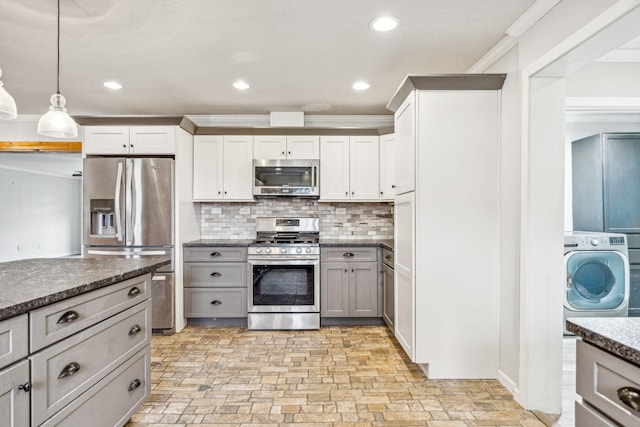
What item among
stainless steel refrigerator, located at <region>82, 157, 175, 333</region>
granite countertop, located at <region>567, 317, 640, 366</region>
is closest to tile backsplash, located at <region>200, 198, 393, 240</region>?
stainless steel refrigerator, located at <region>82, 157, 175, 333</region>

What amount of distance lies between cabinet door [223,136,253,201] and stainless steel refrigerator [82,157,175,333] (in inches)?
25.3

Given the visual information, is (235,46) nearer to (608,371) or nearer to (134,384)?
(134,384)

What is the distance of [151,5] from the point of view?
1.96m

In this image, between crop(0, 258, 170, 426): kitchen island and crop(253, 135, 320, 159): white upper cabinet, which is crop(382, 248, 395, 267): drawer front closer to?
crop(253, 135, 320, 159): white upper cabinet

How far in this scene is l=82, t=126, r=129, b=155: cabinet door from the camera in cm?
354

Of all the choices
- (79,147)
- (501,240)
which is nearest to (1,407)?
(501,240)

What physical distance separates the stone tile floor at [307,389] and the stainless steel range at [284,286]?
0.32 m

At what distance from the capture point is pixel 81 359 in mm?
1472

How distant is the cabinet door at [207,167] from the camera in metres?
3.90

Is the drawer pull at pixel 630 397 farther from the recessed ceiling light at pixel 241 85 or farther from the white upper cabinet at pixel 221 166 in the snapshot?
the white upper cabinet at pixel 221 166

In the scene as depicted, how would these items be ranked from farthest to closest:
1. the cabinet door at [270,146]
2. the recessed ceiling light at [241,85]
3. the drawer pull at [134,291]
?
the cabinet door at [270,146]
the recessed ceiling light at [241,85]
the drawer pull at [134,291]

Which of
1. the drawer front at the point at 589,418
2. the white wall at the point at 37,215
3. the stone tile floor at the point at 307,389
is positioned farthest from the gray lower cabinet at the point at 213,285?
the white wall at the point at 37,215

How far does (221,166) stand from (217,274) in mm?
1246

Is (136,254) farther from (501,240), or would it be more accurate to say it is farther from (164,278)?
(501,240)
